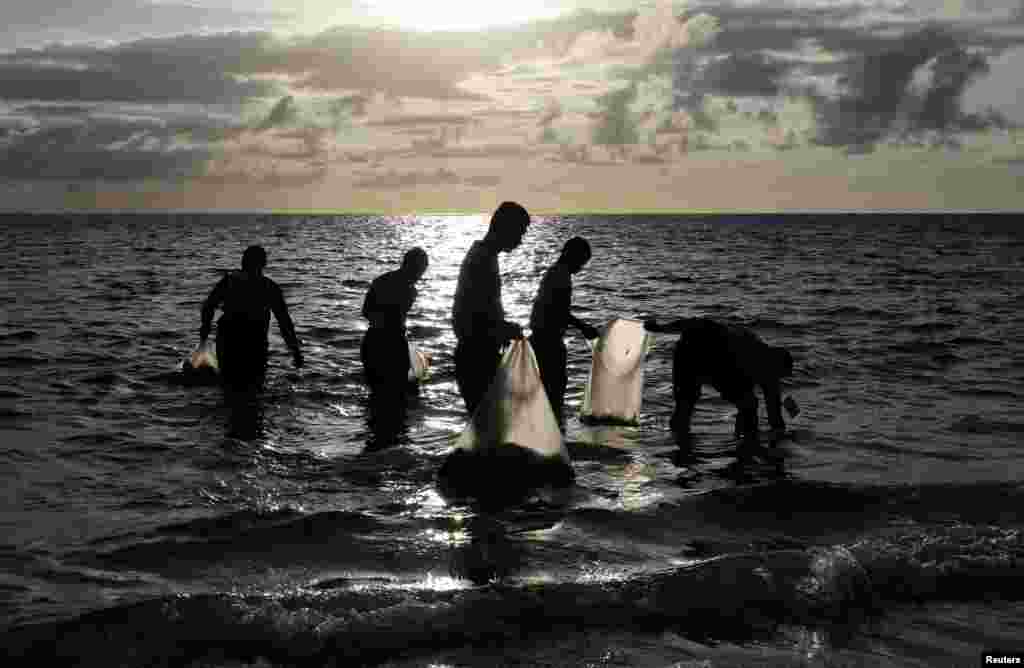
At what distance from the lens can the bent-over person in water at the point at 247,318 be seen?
9.61 metres

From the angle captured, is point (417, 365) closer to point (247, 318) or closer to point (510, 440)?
point (247, 318)

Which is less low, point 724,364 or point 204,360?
point 724,364

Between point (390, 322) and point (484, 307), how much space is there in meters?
2.49

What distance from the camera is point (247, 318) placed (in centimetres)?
973

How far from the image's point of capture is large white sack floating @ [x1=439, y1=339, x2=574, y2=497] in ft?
21.3

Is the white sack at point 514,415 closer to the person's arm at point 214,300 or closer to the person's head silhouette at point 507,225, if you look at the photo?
the person's head silhouette at point 507,225

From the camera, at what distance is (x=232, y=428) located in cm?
895

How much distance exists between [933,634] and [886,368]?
9669 millimetres

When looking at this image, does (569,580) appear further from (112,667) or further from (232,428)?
(232,428)

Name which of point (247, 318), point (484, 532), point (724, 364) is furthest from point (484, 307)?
point (247, 318)

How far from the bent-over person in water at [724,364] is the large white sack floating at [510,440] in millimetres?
1418

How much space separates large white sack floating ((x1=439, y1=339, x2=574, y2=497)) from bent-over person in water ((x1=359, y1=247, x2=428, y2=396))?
251 centimetres

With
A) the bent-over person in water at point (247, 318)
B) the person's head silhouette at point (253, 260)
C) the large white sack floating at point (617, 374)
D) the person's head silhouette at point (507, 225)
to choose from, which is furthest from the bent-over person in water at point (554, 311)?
the person's head silhouette at point (253, 260)

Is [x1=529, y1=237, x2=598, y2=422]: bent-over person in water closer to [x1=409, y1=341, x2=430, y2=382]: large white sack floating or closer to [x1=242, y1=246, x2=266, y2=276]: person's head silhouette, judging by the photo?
[x1=242, y1=246, x2=266, y2=276]: person's head silhouette
